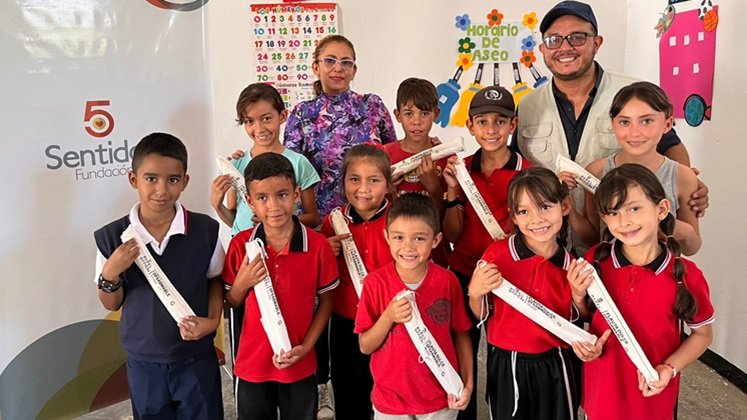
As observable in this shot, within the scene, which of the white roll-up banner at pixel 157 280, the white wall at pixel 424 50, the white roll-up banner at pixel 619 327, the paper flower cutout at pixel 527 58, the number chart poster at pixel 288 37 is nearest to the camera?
the white roll-up banner at pixel 619 327

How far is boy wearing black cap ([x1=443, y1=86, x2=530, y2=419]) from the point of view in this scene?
2.00 m

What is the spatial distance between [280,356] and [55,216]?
3.96ft

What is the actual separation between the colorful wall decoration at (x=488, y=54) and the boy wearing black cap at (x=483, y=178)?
189cm

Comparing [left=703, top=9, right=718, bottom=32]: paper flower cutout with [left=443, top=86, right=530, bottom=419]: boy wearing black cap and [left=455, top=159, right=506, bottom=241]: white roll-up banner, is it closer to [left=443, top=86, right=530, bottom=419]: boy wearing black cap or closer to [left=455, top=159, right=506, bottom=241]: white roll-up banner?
[left=443, top=86, right=530, bottom=419]: boy wearing black cap

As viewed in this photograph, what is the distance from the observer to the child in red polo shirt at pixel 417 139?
215 cm

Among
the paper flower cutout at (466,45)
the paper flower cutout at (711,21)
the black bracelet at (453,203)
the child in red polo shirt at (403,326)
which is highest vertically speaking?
the paper flower cutout at (466,45)

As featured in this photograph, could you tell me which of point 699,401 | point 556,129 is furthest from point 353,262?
point 699,401

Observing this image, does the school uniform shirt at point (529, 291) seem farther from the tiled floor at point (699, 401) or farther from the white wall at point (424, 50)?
the white wall at point (424, 50)

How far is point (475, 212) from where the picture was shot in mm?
Result: 2014

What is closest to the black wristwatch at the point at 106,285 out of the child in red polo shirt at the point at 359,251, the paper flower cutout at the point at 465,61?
the child in red polo shirt at the point at 359,251

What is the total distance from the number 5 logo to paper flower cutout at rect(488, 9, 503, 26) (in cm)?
256

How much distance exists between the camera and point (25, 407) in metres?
2.33

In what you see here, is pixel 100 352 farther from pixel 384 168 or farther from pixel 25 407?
pixel 384 168

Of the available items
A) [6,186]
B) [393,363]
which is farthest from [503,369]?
[6,186]
